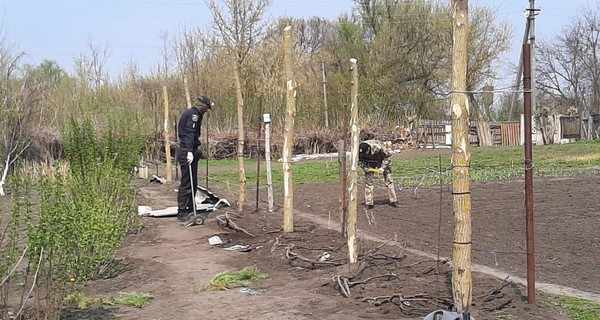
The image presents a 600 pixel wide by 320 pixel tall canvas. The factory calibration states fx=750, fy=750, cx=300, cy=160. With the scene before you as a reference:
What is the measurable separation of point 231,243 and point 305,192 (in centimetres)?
699

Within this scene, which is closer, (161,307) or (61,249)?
(61,249)

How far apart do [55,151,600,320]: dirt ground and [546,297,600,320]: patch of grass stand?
0.35 ft

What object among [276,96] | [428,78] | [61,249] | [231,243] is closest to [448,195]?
[231,243]

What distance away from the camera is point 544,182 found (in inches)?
666

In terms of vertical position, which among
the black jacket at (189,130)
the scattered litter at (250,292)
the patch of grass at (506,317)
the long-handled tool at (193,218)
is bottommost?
the patch of grass at (506,317)

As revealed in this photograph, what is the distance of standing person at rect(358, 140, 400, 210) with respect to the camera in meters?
12.8

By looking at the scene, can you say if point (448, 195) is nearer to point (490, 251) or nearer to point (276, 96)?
point (490, 251)

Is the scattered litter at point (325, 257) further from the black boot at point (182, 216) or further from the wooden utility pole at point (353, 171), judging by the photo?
the black boot at point (182, 216)

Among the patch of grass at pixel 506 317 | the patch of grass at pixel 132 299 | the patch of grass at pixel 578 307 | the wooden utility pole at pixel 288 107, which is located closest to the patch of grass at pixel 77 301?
the patch of grass at pixel 132 299

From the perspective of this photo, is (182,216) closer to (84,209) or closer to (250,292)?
(250,292)

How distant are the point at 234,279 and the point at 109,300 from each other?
4.22ft

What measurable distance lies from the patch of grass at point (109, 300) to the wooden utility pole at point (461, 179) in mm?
2777

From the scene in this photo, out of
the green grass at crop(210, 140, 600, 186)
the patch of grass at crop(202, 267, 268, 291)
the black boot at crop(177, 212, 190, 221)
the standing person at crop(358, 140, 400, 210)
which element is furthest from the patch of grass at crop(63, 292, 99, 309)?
the green grass at crop(210, 140, 600, 186)

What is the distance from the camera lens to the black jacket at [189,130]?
487 inches
